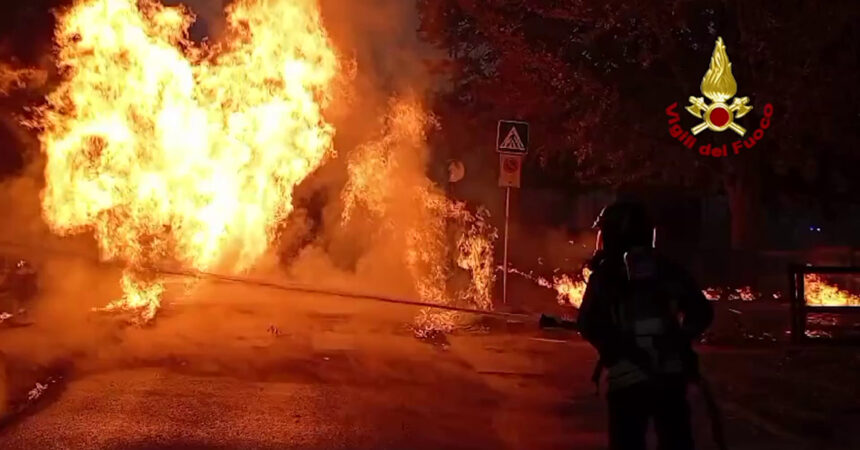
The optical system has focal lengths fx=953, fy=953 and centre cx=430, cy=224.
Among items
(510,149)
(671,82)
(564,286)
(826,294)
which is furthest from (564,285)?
(826,294)

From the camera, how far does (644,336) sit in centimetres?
434

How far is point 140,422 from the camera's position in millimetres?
7492

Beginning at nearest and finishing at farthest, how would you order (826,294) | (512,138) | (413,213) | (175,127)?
(826,294)
(175,127)
(512,138)
(413,213)

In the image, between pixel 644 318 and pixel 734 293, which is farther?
pixel 734 293

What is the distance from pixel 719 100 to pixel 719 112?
1.04 ft

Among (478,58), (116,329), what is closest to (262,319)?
(116,329)

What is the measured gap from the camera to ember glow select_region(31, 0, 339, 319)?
529 inches

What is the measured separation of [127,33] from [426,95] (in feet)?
29.3

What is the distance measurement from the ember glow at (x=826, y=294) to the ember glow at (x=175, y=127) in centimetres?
846

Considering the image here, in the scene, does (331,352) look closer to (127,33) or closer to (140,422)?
(140,422)

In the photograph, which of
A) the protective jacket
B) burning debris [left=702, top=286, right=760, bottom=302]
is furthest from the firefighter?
burning debris [left=702, top=286, right=760, bottom=302]

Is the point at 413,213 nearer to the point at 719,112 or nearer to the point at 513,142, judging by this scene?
the point at 513,142

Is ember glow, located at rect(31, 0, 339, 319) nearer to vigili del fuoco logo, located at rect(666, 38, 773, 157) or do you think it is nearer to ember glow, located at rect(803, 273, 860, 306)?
vigili del fuoco logo, located at rect(666, 38, 773, 157)

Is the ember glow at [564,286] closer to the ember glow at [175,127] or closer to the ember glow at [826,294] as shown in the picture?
the ember glow at [826,294]
